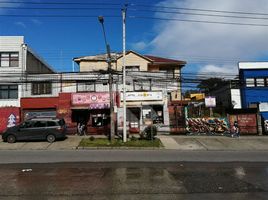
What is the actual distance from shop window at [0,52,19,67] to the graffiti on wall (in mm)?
18117

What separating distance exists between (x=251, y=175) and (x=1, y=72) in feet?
101

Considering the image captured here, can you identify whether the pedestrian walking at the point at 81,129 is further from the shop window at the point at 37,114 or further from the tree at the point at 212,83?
the tree at the point at 212,83

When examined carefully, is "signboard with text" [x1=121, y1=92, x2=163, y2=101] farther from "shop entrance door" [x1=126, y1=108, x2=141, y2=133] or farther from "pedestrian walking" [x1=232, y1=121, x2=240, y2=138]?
"pedestrian walking" [x1=232, y1=121, x2=240, y2=138]

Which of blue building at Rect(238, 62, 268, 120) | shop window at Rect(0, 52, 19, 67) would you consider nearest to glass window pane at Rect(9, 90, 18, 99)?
shop window at Rect(0, 52, 19, 67)

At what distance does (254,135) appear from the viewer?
3469 cm

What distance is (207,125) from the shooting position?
35.3 meters

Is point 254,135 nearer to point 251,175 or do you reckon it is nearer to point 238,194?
point 251,175

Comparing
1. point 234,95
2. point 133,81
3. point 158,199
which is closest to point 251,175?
point 158,199

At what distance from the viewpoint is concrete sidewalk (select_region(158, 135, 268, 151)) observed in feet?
87.2

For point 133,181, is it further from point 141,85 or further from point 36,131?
point 141,85

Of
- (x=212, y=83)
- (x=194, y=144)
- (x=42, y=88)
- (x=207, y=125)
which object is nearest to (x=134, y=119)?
(x=207, y=125)

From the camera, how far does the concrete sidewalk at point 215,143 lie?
2657cm

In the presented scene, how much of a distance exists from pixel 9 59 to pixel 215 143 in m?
22.2

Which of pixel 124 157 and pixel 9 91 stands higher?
pixel 9 91
